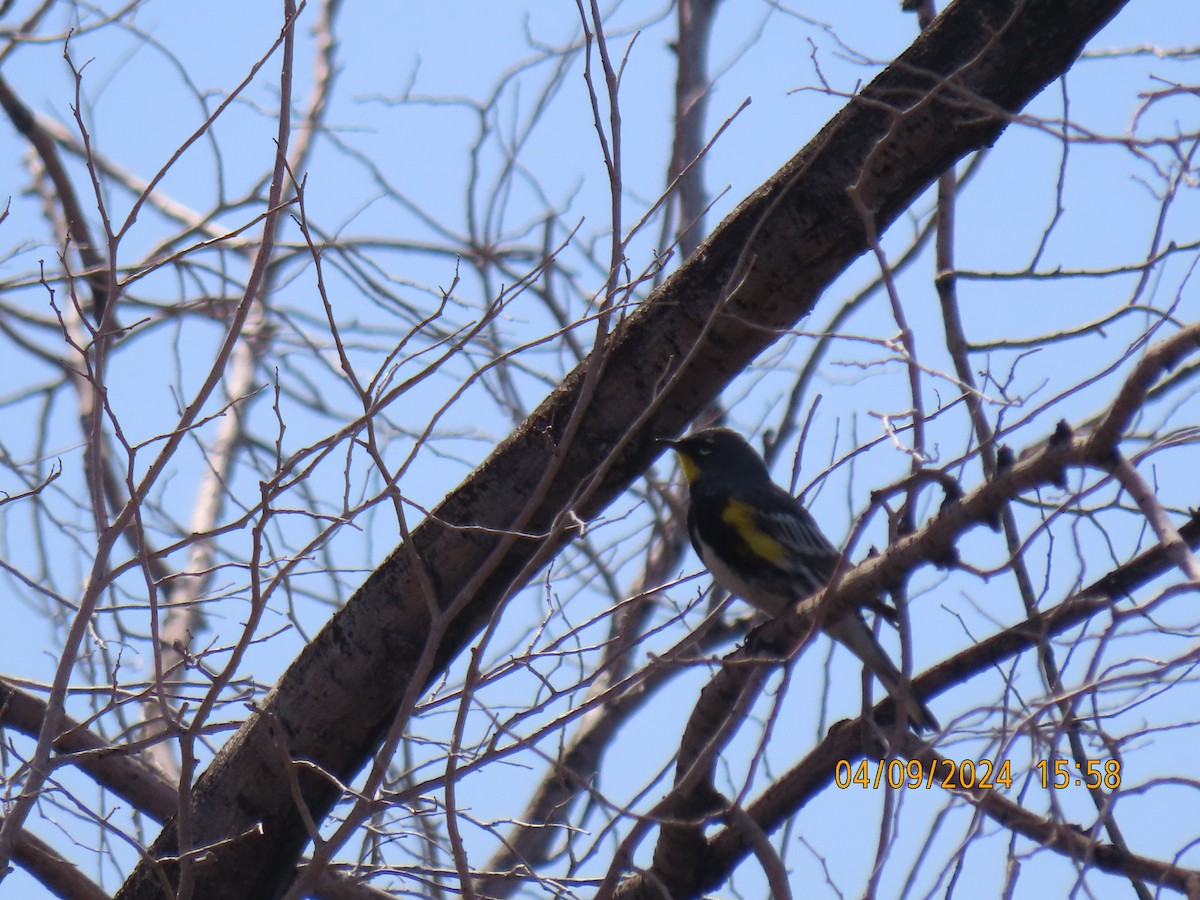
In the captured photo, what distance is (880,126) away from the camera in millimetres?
4023

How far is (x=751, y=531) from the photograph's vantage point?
6.30 m

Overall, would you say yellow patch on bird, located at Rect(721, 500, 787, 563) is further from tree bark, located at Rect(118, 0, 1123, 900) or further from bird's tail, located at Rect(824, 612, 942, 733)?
tree bark, located at Rect(118, 0, 1123, 900)

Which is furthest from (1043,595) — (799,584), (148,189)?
(148,189)

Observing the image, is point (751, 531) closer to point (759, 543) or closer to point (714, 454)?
point (759, 543)

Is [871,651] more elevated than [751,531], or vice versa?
[751,531]

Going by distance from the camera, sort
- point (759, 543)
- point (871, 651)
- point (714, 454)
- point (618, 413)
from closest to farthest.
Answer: point (618, 413), point (871, 651), point (759, 543), point (714, 454)

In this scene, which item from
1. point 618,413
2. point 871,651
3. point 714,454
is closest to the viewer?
point 618,413

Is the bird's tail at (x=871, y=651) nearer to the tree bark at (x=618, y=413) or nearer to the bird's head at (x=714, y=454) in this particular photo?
the tree bark at (x=618, y=413)

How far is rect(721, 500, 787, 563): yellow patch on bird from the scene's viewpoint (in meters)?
6.18

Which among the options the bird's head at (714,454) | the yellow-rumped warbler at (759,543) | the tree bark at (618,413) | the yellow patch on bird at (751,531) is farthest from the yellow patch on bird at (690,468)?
the tree bark at (618,413)

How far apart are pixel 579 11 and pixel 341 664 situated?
2.04m

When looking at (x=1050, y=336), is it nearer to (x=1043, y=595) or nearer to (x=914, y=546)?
(x=1043, y=595)

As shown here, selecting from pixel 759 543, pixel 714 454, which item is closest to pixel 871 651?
pixel 759 543

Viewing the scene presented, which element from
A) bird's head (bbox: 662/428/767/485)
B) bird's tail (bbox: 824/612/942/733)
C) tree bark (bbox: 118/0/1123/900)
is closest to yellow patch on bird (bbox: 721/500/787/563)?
bird's head (bbox: 662/428/767/485)
